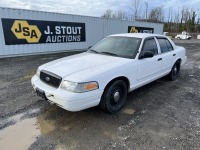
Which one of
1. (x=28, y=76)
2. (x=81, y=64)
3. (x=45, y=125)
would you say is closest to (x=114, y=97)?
(x=81, y=64)

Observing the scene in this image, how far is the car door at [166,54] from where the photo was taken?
5.29 meters

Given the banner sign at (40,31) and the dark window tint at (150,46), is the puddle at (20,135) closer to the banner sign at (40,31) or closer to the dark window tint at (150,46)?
the dark window tint at (150,46)

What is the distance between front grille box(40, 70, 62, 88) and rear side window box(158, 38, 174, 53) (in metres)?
3.31

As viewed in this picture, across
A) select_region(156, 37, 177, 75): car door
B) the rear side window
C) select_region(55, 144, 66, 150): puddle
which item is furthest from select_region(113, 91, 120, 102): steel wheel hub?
the rear side window

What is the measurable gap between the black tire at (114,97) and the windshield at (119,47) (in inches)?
30.4

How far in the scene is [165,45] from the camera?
18.3 ft

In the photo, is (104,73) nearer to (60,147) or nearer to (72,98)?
(72,98)

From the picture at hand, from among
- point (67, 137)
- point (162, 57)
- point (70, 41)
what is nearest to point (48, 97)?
point (67, 137)

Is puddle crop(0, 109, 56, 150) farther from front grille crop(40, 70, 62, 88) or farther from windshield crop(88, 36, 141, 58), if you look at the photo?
windshield crop(88, 36, 141, 58)

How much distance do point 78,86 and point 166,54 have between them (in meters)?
3.36

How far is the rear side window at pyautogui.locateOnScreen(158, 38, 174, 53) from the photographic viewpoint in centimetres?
533

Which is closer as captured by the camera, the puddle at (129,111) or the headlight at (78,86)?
the headlight at (78,86)

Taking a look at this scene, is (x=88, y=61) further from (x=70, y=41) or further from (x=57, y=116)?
(x=70, y=41)

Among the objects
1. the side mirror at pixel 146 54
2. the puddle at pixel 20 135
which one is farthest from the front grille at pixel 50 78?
the side mirror at pixel 146 54
